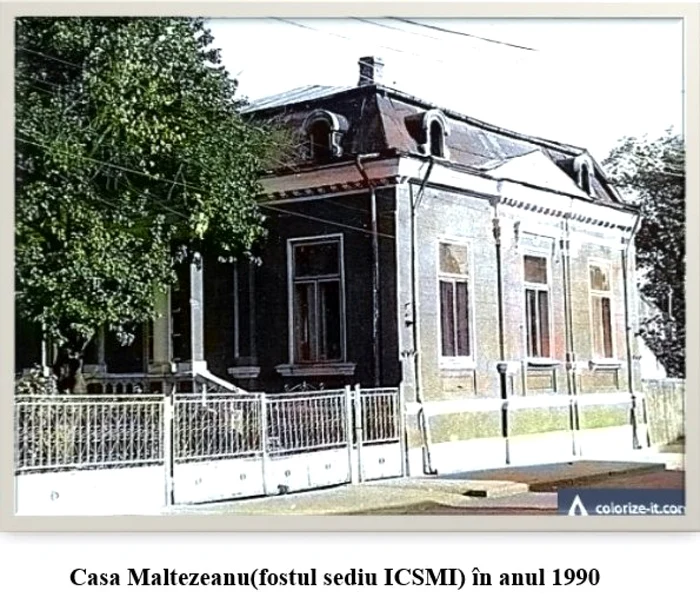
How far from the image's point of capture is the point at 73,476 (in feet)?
12.0

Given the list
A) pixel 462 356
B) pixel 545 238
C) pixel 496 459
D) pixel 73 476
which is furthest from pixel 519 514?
pixel 73 476

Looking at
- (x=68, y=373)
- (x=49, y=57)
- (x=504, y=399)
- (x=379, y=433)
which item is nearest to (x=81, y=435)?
(x=68, y=373)

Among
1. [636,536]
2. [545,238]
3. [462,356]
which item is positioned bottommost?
[636,536]

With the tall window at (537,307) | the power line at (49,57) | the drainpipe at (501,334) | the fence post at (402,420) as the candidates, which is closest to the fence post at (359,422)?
the fence post at (402,420)

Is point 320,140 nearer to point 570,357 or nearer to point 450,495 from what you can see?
point 570,357

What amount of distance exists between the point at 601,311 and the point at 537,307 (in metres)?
0.19

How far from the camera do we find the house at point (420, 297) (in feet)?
12.4

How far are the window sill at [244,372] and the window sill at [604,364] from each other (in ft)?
3.22

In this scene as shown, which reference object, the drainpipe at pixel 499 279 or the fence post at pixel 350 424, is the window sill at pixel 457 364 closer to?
the drainpipe at pixel 499 279

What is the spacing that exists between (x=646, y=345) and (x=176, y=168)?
146 centimetres

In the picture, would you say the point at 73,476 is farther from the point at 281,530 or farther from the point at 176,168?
the point at 176,168

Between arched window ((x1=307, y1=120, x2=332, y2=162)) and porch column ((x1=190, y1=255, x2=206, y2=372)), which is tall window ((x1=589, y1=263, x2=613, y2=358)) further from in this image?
porch column ((x1=190, y1=255, x2=206, y2=372))

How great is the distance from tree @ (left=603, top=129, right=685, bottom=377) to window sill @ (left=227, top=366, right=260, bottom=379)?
1.13 metres

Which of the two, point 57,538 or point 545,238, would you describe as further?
point 545,238
